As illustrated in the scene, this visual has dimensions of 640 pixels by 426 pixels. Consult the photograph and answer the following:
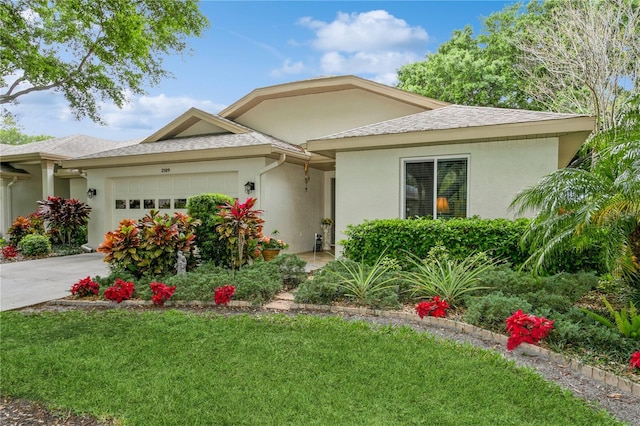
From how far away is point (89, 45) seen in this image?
12.8 meters

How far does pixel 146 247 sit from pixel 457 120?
713 cm

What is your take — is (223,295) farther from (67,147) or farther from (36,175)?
(36,175)

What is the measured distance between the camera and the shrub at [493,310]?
4535mm

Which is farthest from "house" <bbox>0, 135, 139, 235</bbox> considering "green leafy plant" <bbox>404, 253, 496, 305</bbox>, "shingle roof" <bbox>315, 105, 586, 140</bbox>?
"green leafy plant" <bbox>404, 253, 496, 305</bbox>

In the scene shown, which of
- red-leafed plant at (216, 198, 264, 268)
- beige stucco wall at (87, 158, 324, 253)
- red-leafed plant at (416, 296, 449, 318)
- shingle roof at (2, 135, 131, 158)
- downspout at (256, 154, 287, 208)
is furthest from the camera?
shingle roof at (2, 135, 131, 158)

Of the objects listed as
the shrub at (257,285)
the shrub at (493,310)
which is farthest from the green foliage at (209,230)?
the shrub at (493,310)

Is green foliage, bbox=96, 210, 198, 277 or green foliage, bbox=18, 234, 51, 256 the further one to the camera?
green foliage, bbox=18, 234, 51, 256

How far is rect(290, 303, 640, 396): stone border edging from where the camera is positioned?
131 inches

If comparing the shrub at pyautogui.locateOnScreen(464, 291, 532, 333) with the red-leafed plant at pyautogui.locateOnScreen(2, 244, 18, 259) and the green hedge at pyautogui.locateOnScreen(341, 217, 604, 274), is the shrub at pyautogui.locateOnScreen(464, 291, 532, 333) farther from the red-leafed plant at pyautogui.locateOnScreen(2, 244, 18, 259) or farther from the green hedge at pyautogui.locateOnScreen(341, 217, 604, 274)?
the red-leafed plant at pyautogui.locateOnScreen(2, 244, 18, 259)

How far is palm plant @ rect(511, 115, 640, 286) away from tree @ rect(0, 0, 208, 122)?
38.7 feet

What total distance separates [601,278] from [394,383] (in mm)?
4852

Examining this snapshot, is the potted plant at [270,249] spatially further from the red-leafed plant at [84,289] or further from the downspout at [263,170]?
the red-leafed plant at [84,289]

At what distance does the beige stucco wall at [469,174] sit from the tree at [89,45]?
8.06 meters

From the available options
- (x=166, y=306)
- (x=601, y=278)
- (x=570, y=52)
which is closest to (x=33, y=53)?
(x=166, y=306)
